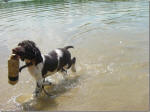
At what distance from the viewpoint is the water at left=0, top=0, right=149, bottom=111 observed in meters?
4.96

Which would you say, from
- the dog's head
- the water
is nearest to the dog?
the dog's head

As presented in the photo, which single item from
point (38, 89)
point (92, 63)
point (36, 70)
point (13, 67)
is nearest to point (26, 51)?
point (13, 67)

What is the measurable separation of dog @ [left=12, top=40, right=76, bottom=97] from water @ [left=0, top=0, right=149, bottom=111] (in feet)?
1.53

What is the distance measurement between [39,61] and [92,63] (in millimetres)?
2572

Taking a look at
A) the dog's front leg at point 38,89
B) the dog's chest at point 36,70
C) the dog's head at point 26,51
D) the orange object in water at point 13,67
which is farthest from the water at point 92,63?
the dog's head at point 26,51

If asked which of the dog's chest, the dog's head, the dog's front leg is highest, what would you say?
the dog's head

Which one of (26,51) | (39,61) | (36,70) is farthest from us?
(36,70)

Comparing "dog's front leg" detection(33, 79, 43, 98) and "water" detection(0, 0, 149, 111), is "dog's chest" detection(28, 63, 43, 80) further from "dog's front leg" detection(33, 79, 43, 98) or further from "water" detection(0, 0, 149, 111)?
"water" detection(0, 0, 149, 111)

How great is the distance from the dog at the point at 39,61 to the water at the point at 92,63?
47cm

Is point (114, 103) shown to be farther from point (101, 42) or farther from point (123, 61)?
point (101, 42)

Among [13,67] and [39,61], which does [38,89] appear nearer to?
[39,61]

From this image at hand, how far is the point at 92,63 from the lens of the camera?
6.89 m

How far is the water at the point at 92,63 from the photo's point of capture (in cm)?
496

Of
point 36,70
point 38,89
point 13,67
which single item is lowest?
point 38,89
